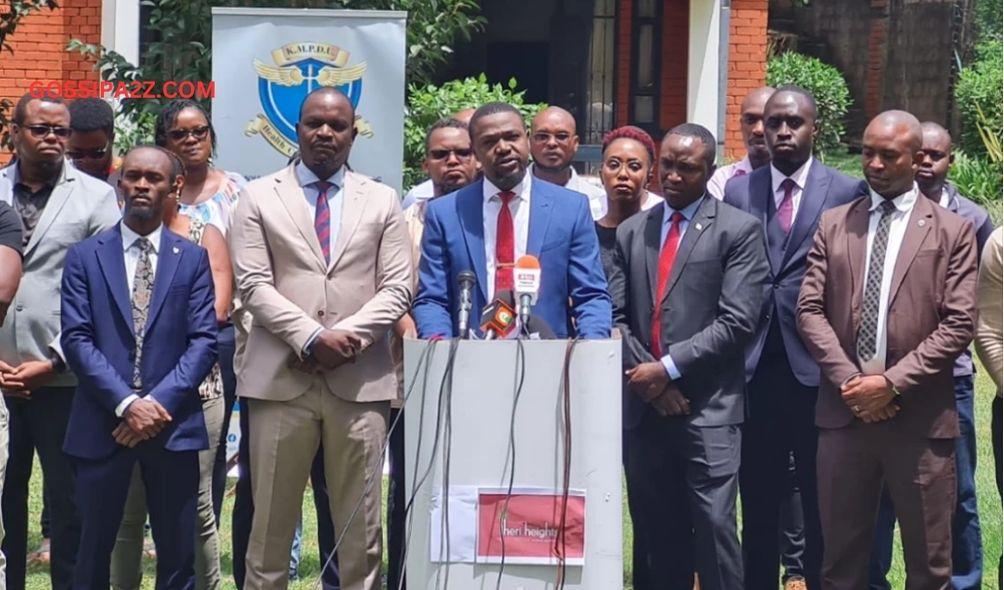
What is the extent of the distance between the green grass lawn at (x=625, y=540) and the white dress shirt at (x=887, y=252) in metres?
1.97

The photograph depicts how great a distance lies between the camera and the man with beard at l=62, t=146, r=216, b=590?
22.5 ft

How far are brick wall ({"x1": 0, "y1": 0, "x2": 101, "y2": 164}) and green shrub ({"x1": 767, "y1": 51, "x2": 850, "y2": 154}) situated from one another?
11.2m

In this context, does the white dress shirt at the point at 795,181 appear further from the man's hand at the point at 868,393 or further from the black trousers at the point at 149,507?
the black trousers at the point at 149,507

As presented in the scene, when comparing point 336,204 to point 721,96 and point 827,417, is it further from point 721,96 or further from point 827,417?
point 721,96

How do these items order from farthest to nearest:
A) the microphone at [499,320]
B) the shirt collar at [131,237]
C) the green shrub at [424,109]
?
the green shrub at [424,109], the shirt collar at [131,237], the microphone at [499,320]

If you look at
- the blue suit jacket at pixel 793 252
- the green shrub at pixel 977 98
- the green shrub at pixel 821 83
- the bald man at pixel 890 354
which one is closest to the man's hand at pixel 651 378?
the blue suit jacket at pixel 793 252

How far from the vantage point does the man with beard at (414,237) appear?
7.47 m

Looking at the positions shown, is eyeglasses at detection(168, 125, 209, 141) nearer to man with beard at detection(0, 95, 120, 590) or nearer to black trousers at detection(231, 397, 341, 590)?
man with beard at detection(0, 95, 120, 590)

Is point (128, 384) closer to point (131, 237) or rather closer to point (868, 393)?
point (131, 237)

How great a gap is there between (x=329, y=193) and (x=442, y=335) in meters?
0.91

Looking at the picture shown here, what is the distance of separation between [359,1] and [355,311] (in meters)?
4.70

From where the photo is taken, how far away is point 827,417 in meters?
6.98

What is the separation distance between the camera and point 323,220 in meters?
7.01

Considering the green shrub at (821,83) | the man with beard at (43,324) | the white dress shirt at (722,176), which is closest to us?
the man with beard at (43,324)
